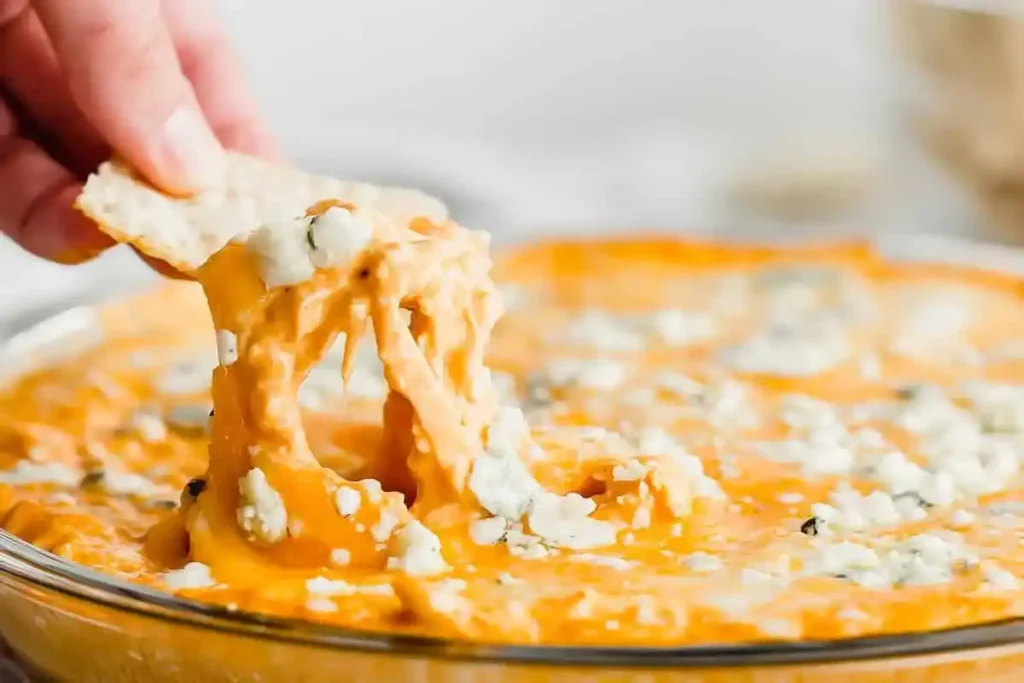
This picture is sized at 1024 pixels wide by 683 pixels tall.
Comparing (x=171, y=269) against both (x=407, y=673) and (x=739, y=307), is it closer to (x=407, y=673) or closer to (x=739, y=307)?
(x=407, y=673)

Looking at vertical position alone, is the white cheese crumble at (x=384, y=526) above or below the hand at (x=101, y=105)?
below

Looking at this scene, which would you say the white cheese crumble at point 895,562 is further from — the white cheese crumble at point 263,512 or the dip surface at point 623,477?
the white cheese crumble at point 263,512

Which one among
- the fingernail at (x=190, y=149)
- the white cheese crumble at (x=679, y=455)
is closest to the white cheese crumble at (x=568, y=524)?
the white cheese crumble at (x=679, y=455)

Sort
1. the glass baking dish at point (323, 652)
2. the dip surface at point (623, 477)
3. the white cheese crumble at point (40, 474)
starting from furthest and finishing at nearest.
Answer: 1. the white cheese crumble at point (40, 474)
2. the dip surface at point (623, 477)
3. the glass baking dish at point (323, 652)

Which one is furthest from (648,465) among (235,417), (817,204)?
(817,204)

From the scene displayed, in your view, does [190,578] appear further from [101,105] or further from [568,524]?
[101,105]

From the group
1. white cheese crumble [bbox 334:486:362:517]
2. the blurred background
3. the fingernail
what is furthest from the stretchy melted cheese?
the blurred background
